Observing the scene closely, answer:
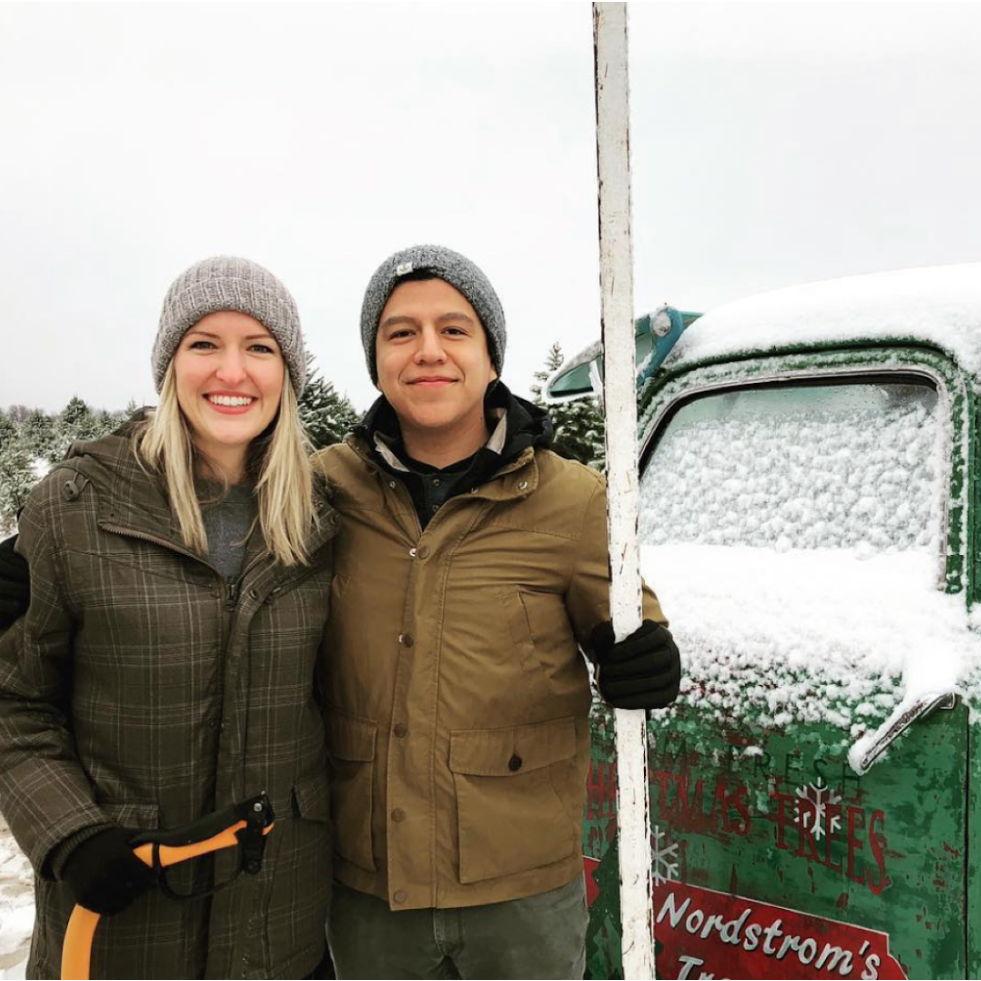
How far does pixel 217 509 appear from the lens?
1.82 m

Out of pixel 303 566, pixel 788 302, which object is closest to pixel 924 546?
pixel 788 302

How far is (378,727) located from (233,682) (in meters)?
0.31

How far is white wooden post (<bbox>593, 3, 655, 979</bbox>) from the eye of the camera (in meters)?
1.34

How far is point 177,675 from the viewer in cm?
162

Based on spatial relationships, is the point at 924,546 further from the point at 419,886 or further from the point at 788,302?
the point at 419,886

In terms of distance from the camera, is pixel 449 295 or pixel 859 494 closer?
pixel 449 295

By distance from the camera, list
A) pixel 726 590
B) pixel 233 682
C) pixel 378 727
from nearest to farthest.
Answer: pixel 233 682, pixel 378 727, pixel 726 590

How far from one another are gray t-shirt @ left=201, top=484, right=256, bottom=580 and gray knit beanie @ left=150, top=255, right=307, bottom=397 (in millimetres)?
278

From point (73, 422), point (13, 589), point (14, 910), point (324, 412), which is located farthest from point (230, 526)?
point (73, 422)

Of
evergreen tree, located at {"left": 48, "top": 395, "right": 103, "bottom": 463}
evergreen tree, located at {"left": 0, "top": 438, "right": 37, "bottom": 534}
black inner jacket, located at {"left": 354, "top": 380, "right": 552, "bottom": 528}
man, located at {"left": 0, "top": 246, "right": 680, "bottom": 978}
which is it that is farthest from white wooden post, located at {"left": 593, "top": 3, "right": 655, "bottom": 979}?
evergreen tree, located at {"left": 48, "top": 395, "right": 103, "bottom": 463}

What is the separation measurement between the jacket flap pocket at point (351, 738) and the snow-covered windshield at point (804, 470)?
3.50ft

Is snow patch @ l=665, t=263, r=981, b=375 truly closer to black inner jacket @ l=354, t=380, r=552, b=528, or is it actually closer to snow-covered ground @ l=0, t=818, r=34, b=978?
black inner jacket @ l=354, t=380, r=552, b=528

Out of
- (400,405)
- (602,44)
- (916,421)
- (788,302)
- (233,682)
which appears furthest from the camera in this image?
(788,302)

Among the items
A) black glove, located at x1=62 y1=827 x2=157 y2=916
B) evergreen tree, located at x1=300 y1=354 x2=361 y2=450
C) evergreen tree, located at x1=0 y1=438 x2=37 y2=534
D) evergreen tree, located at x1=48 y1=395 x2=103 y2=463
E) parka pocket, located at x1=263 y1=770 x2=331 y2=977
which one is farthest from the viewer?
evergreen tree, located at x1=48 y1=395 x2=103 y2=463
